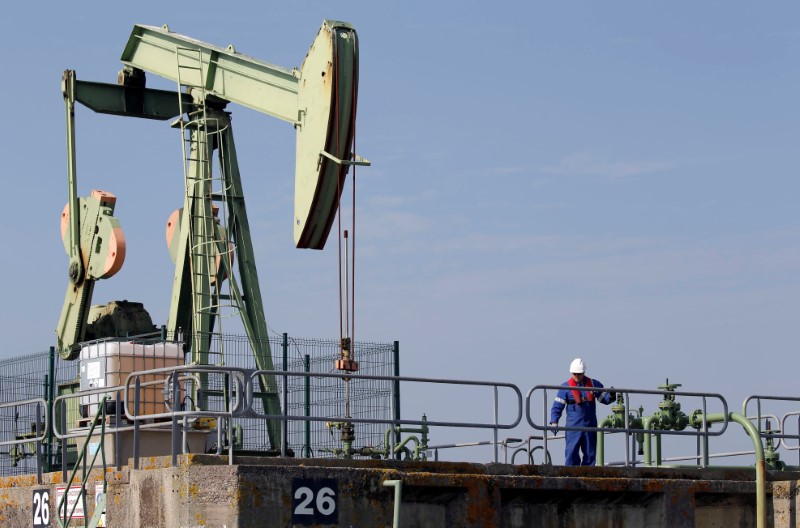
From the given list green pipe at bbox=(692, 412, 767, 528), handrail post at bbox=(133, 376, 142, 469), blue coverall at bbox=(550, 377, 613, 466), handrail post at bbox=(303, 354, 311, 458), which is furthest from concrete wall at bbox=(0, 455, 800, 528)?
handrail post at bbox=(303, 354, 311, 458)

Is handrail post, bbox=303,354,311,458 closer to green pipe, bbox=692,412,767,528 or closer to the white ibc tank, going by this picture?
the white ibc tank

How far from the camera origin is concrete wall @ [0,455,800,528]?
515 inches

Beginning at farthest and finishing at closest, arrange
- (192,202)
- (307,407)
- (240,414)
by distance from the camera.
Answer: (192,202) → (307,407) → (240,414)

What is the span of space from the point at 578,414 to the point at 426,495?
3519 millimetres

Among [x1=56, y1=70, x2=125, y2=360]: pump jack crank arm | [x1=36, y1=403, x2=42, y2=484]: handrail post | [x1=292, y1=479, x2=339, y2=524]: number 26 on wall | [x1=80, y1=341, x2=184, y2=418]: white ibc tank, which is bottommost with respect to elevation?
[x1=292, y1=479, x2=339, y2=524]: number 26 on wall

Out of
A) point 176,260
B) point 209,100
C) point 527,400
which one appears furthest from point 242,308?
point 527,400

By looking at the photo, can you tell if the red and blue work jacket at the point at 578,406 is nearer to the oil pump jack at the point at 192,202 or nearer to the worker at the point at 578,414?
the worker at the point at 578,414

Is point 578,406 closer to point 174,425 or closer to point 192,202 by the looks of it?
point 174,425

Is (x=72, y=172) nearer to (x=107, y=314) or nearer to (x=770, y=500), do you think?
(x=107, y=314)

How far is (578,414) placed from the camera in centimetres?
1717

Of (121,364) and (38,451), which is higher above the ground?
(121,364)

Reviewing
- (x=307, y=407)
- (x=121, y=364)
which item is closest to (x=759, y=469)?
(x=121, y=364)

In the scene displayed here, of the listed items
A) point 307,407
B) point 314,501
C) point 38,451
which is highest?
point 307,407

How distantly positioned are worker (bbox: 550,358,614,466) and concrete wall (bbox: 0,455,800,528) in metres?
1.43
